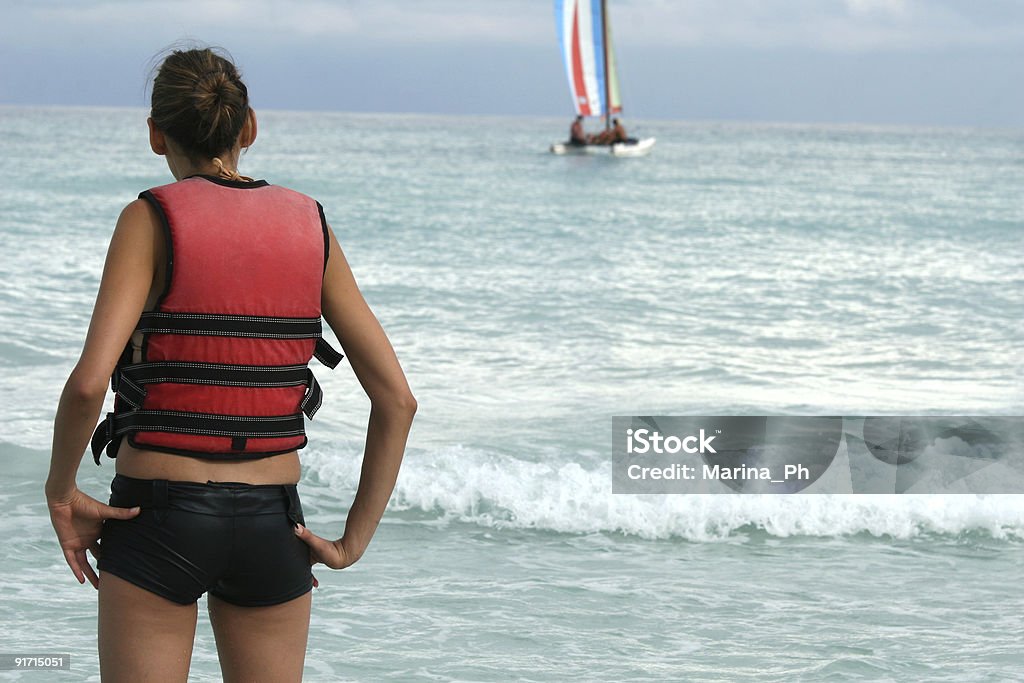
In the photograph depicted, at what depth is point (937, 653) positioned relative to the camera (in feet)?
13.0

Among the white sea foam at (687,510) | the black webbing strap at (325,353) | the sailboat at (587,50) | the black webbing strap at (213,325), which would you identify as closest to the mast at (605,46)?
the sailboat at (587,50)

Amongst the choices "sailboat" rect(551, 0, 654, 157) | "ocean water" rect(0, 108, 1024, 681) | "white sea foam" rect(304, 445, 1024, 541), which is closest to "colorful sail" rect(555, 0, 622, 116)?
"sailboat" rect(551, 0, 654, 157)

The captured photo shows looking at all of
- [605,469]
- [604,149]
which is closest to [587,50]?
[604,149]

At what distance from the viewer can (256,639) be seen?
1866 millimetres

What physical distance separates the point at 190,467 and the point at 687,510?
4.02m

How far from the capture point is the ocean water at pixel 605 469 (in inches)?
157

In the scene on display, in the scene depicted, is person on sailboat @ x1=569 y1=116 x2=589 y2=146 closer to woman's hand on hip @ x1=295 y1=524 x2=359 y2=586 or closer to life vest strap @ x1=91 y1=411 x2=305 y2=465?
woman's hand on hip @ x1=295 y1=524 x2=359 y2=586

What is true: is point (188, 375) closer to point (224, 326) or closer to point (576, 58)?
point (224, 326)

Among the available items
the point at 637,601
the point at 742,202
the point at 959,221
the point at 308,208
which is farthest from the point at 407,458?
the point at 742,202

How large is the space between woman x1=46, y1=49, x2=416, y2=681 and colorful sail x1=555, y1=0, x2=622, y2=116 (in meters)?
46.9

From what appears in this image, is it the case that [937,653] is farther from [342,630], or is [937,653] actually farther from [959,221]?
[959,221]

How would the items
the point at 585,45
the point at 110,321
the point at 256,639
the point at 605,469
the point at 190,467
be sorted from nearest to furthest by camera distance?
the point at 110,321, the point at 190,467, the point at 256,639, the point at 605,469, the point at 585,45

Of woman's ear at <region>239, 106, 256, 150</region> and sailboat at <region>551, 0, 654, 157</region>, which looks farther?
sailboat at <region>551, 0, 654, 157</region>

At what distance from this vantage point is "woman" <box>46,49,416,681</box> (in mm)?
1689
